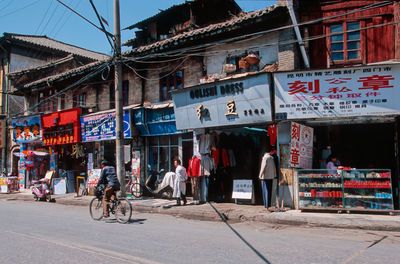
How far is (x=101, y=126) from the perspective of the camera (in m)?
18.7

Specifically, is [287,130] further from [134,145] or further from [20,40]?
[20,40]

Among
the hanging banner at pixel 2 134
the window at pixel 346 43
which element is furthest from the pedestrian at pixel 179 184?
the hanging banner at pixel 2 134

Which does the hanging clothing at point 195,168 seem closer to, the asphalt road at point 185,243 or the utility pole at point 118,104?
the utility pole at point 118,104

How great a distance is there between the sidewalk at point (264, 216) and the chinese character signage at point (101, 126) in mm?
4280

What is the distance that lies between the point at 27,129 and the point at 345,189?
2085 cm

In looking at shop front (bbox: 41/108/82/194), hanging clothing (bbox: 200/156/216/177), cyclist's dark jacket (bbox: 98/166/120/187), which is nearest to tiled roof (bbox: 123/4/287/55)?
hanging clothing (bbox: 200/156/216/177)

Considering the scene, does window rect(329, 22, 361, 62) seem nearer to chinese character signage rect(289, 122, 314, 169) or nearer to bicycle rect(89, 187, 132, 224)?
chinese character signage rect(289, 122, 314, 169)

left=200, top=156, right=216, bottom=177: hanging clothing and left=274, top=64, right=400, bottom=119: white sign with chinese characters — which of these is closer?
left=274, top=64, right=400, bottom=119: white sign with chinese characters

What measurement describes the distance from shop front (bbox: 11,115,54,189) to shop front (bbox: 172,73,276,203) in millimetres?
12419

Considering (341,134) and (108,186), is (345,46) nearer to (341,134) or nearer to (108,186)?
(341,134)

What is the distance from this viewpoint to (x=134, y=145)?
682 inches

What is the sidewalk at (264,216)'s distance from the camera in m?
9.05

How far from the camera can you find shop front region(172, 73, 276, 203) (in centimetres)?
1261

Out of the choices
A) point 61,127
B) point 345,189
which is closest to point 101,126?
point 61,127
